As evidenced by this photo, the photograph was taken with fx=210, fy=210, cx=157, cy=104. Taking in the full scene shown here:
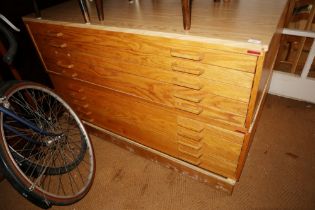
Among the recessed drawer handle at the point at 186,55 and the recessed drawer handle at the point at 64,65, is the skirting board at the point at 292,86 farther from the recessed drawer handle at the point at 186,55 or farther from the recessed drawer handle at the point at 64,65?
the recessed drawer handle at the point at 64,65

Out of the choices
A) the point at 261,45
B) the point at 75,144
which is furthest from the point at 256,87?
the point at 75,144

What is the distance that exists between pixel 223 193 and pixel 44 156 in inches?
53.7

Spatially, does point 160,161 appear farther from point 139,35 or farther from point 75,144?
point 139,35

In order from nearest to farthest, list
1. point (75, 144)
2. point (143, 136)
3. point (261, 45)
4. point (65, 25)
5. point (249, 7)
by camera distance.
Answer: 1. point (261, 45)
2. point (249, 7)
3. point (65, 25)
4. point (143, 136)
5. point (75, 144)

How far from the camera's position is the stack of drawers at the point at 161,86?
0.92 meters

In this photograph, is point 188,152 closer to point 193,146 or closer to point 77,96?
point 193,146

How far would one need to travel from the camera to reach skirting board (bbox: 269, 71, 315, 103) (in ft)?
6.00

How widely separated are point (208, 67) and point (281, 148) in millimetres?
1089

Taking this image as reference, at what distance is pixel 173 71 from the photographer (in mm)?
1024

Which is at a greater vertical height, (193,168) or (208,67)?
(208,67)

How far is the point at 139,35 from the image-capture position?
1007mm

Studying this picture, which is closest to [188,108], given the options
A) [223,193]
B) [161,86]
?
[161,86]

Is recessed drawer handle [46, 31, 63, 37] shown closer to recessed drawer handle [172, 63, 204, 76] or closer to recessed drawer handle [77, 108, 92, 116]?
recessed drawer handle [77, 108, 92, 116]

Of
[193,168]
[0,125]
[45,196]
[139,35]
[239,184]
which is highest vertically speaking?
[139,35]
